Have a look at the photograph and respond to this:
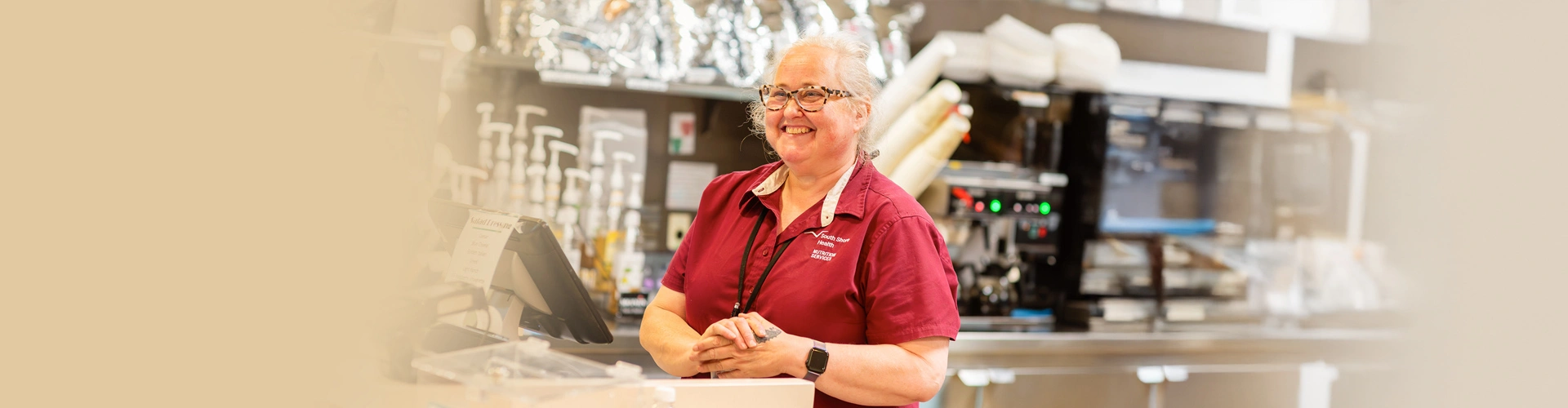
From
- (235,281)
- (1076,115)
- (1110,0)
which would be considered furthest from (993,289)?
(235,281)

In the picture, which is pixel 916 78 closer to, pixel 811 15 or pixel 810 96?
pixel 811 15

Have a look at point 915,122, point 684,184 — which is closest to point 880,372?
point 915,122

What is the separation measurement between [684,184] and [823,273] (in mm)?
1788

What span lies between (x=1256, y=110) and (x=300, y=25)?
12.0 ft

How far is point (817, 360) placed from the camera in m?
1.31

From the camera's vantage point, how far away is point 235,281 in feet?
1.53

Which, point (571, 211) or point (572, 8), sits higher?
point (572, 8)

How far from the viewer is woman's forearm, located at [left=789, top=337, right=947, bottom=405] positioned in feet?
4.33

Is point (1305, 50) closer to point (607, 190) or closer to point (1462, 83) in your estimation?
point (1462, 83)

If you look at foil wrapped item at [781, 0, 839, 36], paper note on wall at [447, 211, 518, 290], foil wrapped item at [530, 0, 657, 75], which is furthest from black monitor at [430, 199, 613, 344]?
foil wrapped item at [781, 0, 839, 36]

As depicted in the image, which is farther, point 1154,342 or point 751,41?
point 1154,342

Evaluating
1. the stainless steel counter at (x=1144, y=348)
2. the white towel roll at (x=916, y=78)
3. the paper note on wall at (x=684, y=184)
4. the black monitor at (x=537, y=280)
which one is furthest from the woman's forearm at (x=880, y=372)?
the paper note on wall at (x=684, y=184)

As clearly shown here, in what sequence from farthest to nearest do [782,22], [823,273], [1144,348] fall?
[1144,348], [782,22], [823,273]

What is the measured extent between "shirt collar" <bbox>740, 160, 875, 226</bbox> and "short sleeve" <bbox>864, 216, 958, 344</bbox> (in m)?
0.06
